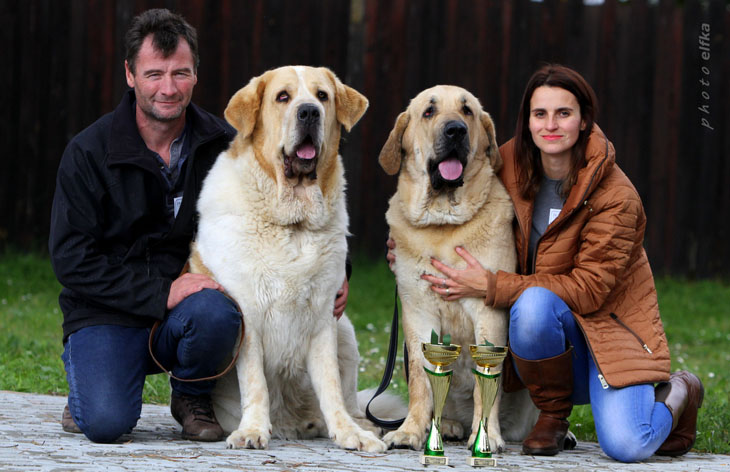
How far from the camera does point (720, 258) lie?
8.51 meters

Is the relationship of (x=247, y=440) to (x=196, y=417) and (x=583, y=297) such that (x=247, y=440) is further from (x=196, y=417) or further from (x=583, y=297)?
(x=583, y=297)

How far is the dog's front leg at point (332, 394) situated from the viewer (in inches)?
134

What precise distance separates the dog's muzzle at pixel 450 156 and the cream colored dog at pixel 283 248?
1.43ft

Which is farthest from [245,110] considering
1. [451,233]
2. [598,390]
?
[598,390]

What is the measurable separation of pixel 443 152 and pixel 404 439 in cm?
126

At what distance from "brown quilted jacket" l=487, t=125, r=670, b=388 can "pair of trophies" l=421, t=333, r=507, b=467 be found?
1.71 feet

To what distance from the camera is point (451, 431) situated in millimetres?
3889

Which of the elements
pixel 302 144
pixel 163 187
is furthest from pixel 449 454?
pixel 163 187

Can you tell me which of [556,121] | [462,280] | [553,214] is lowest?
[462,280]

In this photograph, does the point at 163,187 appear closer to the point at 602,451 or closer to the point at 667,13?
the point at 602,451

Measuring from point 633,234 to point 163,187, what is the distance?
1.94 m

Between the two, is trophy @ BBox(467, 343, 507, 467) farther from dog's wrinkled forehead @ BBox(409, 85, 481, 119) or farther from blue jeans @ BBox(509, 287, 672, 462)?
dog's wrinkled forehead @ BBox(409, 85, 481, 119)

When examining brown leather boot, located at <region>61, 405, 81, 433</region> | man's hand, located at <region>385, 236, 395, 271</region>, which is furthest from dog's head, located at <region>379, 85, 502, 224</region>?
brown leather boot, located at <region>61, 405, 81, 433</region>

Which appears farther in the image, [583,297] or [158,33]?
[158,33]
